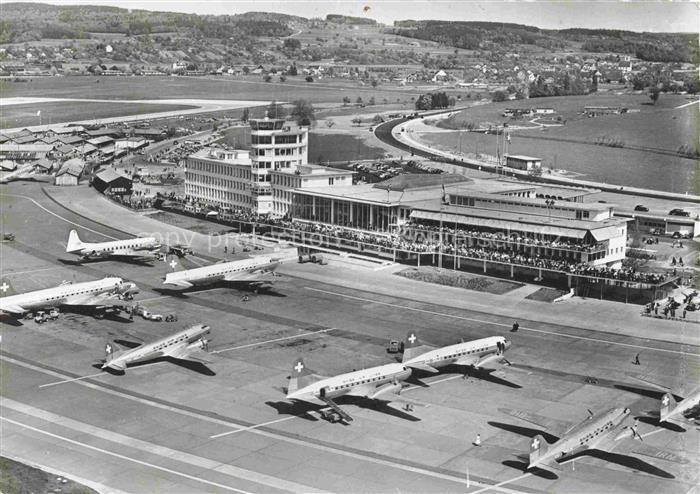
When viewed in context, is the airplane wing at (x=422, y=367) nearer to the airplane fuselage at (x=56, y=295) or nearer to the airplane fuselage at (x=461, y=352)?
the airplane fuselage at (x=461, y=352)

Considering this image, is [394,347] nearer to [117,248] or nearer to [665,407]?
[665,407]

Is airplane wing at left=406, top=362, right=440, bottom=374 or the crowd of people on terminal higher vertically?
the crowd of people on terminal

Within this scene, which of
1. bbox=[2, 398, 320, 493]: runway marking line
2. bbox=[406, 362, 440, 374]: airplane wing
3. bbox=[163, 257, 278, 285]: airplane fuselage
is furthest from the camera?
bbox=[163, 257, 278, 285]: airplane fuselage

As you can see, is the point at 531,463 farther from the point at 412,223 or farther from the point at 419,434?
the point at 412,223

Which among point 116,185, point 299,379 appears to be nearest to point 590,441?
point 299,379

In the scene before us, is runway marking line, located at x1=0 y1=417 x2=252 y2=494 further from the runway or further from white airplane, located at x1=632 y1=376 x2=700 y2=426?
white airplane, located at x1=632 y1=376 x2=700 y2=426

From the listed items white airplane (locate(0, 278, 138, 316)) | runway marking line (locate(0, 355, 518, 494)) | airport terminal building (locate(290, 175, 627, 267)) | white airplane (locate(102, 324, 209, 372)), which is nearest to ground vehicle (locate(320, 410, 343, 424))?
runway marking line (locate(0, 355, 518, 494))
